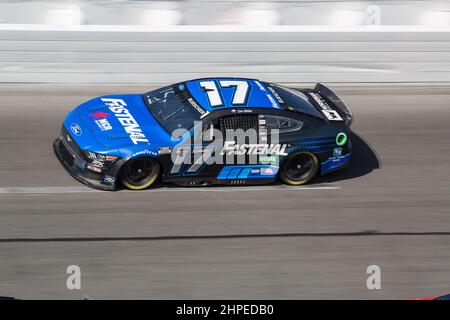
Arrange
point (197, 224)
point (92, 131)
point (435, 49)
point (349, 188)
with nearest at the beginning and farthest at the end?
point (197, 224) < point (92, 131) < point (349, 188) < point (435, 49)

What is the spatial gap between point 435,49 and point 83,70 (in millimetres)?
6957

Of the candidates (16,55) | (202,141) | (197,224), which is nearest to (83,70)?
(16,55)

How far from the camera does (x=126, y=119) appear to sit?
8.91 m

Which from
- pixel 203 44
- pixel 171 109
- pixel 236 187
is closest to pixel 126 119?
pixel 171 109

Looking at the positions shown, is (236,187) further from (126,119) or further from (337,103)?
(337,103)

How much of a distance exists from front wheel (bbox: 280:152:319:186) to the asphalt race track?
→ 145 mm

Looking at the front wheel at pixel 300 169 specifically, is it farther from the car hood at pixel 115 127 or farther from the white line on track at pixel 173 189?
the car hood at pixel 115 127

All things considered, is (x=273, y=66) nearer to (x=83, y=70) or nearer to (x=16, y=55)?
(x=83, y=70)

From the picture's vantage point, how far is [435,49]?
13125 mm

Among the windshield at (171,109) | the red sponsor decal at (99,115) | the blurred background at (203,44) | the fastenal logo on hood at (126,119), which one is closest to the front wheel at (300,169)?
the windshield at (171,109)

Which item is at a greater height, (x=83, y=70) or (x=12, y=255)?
(x=83, y=70)

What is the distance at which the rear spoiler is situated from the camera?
9562 mm

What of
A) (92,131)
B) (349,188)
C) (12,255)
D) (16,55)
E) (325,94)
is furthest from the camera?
(16,55)

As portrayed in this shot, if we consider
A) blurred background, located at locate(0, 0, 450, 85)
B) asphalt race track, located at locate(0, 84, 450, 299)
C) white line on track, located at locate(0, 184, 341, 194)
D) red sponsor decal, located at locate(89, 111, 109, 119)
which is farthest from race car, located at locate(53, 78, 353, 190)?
A: blurred background, located at locate(0, 0, 450, 85)
